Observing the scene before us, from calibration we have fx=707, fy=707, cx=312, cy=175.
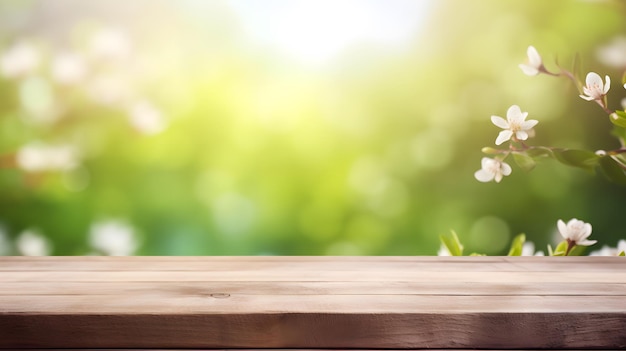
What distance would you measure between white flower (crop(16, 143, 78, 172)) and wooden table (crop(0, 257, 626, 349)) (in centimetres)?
95

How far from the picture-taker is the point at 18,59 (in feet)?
6.64

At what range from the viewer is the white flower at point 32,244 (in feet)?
6.64

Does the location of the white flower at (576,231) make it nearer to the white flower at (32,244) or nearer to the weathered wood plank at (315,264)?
the weathered wood plank at (315,264)

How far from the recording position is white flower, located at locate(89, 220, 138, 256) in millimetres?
2029

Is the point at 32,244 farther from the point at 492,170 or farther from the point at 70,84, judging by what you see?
the point at 492,170

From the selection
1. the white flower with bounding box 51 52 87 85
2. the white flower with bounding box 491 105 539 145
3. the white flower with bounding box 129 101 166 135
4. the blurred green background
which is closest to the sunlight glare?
the blurred green background

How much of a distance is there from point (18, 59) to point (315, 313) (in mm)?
1486

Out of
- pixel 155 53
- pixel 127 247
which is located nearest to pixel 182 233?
pixel 127 247

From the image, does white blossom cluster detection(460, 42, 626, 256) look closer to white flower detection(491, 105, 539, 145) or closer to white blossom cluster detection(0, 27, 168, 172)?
white flower detection(491, 105, 539, 145)

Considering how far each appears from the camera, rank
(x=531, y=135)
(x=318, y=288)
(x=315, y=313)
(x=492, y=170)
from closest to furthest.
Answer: (x=315, y=313)
(x=318, y=288)
(x=492, y=170)
(x=531, y=135)

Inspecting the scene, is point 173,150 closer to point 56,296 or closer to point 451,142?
point 451,142

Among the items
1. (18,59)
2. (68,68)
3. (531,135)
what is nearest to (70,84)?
(68,68)

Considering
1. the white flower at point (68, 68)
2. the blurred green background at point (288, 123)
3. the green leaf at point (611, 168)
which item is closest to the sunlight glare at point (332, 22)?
the blurred green background at point (288, 123)

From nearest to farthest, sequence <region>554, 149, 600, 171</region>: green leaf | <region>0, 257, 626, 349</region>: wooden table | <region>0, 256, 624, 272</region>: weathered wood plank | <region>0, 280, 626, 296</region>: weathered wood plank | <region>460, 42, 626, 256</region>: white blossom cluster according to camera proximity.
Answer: <region>0, 257, 626, 349</region>: wooden table < <region>0, 280, 626, 296</region>: weathered wood plank < <region>0, 256, 624, 272</region>: weathered wood plank < <region>460, 42, 626, 256</region>: white blossom cluster < <region>554, 149, 600, 171</region>: green leaf
